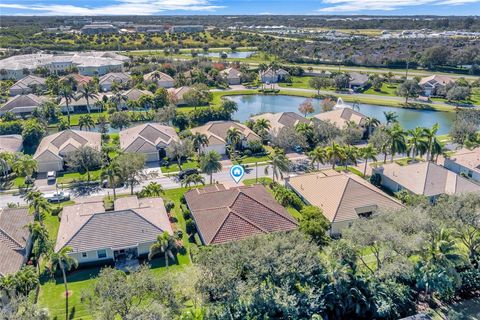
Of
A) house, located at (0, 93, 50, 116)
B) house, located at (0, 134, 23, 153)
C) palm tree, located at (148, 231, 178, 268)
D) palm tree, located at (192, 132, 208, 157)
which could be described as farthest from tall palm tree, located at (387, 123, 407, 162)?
house, located at (0, 93, 50, 116)

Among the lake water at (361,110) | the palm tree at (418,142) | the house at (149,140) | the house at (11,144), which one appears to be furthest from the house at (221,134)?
the house at (11,144)

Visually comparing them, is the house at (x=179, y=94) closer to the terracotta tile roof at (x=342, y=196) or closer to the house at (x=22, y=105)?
the house at (x=22, y=105)

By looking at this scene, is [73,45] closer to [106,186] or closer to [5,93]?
[5,93]

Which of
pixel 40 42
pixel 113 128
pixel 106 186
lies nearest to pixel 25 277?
pixel 106 186

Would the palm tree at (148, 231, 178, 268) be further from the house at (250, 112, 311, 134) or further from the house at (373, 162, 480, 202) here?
the house at (250, 112, 311, 134)

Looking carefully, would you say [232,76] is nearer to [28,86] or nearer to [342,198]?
[28,86]

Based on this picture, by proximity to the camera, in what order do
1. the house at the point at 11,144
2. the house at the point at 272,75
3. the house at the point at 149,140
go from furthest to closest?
the house at the point at 272,75 → the house at the point at 149,140 → the house at the point at 11,144
